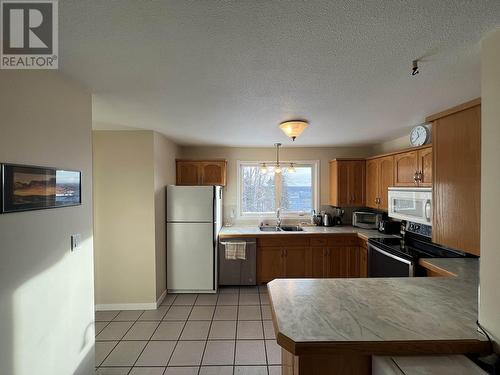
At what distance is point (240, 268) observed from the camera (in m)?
3.72

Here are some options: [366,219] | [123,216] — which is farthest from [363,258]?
[123,216]

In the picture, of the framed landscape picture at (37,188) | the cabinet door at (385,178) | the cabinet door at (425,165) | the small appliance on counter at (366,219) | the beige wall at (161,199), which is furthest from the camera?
the small appliance on counter at (366,219)

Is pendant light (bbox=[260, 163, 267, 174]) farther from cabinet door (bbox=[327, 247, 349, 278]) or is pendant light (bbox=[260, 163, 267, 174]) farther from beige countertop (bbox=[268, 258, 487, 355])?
beige countertop (bbox=[268, 258, 487, 355])

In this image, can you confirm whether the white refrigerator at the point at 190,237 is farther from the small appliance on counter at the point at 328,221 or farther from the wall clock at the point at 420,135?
the wall clock at the point at 420,135

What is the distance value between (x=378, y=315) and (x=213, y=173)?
3295 mm

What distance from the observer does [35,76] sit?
4.43ft

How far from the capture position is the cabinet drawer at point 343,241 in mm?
3745

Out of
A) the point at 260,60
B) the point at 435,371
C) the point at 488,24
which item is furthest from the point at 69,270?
the point at 488,24

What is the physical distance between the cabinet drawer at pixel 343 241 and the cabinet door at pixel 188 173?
2409 mm

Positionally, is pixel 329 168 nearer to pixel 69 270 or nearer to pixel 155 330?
pixel 155 330

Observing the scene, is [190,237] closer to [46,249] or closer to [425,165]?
[46,249]

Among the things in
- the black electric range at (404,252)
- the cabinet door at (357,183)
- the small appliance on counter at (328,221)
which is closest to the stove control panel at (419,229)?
the black electric range at (404,252)

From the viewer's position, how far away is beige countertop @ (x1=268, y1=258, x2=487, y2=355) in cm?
102

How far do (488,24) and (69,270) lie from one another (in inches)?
105
